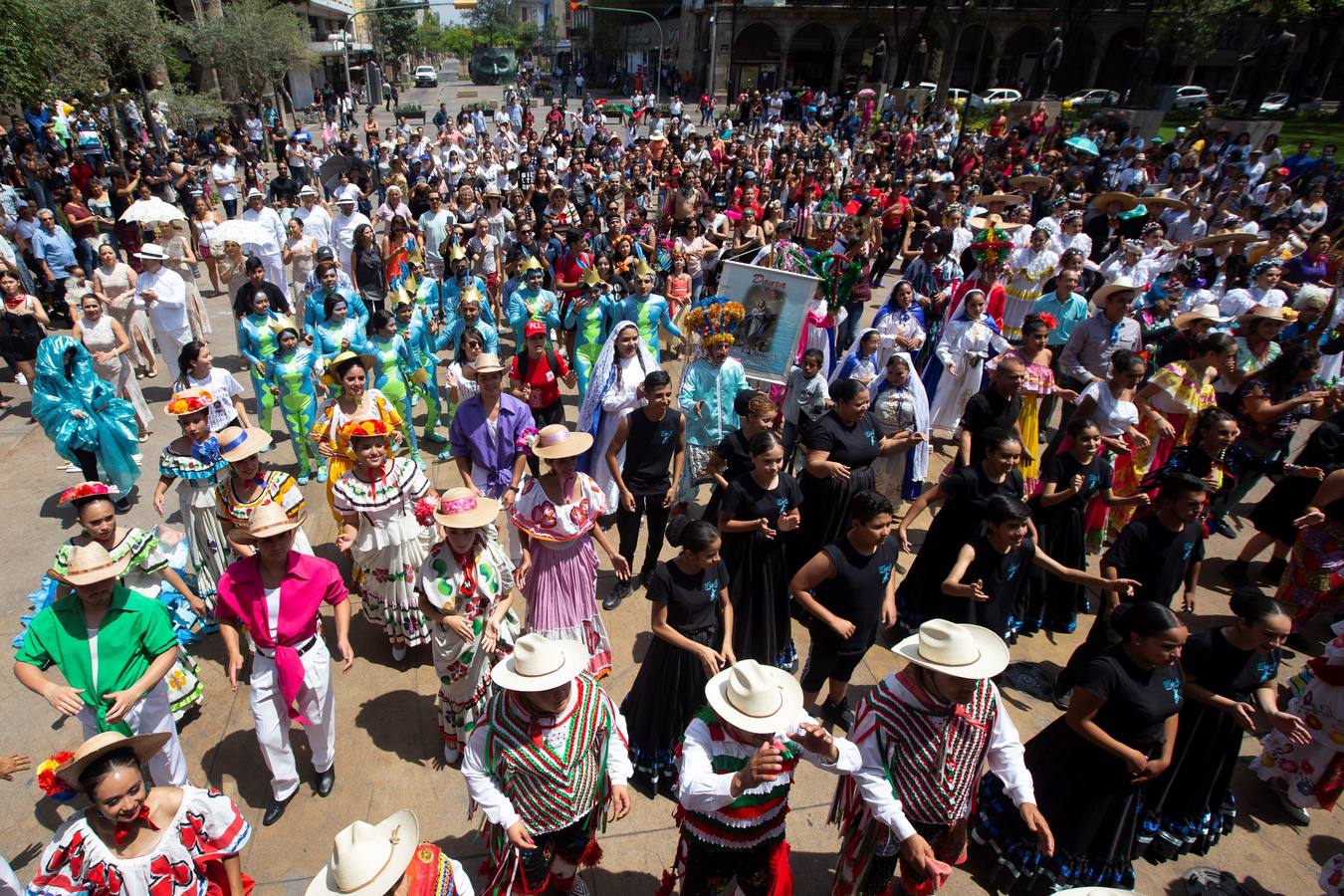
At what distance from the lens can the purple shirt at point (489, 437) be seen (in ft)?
18.0

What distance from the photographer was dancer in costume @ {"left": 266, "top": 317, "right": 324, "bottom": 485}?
694 centimetres

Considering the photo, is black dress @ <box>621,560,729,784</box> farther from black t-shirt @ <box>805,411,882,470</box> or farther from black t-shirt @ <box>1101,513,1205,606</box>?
black t-shirt @ <box>1101,513,1205,606</box>

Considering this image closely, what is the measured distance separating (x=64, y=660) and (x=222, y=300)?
11719mm

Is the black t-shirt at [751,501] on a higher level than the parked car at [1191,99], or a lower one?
lower

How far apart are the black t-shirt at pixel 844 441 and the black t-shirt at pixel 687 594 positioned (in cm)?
162

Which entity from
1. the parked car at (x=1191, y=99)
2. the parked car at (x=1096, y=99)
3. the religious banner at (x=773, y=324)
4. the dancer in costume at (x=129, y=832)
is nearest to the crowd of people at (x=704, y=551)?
the dancer in costume at (x=129, y=832)

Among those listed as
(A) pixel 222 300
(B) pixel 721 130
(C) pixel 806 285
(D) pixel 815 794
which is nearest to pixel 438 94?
(B) pixel 721 130

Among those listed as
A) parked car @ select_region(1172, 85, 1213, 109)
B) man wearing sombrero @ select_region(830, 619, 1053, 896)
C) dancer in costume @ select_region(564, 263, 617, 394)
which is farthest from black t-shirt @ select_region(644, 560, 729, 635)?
parked car @ select_region(1172, 85, 1213, 109)

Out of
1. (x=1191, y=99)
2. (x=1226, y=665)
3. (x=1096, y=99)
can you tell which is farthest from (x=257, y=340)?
(x=1191, y=99)

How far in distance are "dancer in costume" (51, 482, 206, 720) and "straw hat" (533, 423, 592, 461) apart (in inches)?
87.6

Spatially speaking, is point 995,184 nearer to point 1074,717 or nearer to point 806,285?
point 806,285

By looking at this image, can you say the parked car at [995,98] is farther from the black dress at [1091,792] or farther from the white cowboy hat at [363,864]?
the white cowboy hat at [363,864]

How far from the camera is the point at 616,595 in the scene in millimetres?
5902

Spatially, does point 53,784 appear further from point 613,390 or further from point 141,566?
point 613,390
